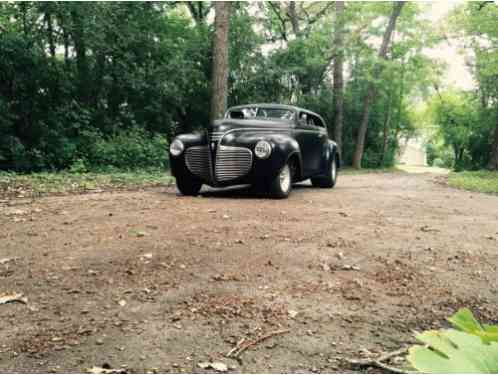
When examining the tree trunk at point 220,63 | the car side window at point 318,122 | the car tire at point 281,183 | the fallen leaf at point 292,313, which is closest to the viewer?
the fallen leaf at point 292,313

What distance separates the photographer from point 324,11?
83.0 feet

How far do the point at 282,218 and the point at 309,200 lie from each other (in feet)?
6.73

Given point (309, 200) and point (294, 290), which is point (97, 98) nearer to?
point (309, 200)

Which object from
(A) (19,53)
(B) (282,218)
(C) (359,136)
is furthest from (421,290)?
(C) (359,136)

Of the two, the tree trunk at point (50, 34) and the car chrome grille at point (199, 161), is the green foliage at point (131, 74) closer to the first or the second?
the tree trunk at point (50, 34)

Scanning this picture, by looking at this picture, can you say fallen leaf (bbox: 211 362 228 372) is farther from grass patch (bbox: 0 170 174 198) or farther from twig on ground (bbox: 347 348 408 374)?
grass patch (bbox: 0 170 174 198)

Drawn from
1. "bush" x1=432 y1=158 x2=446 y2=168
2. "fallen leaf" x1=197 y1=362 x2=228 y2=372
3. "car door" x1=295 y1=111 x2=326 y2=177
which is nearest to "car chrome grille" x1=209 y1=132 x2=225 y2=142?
"car door" x1=295 y1=111 x2=326 y2=177

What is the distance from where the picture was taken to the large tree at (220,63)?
12.3 metres

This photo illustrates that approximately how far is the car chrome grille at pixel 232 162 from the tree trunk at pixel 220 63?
518 cm

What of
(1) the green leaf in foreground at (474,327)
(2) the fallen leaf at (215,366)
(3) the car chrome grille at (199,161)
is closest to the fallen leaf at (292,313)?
(2) the fallen leaf at (215,366)

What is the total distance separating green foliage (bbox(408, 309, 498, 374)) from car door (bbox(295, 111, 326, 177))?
791 centimetres

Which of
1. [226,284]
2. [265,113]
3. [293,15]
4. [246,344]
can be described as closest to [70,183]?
[265,113]

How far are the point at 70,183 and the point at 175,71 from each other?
22.8ft

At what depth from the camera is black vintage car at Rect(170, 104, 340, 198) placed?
23.3 ft
